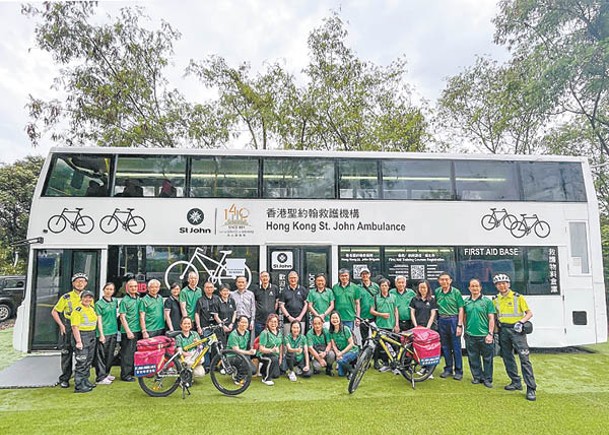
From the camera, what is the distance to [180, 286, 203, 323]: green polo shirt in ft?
18.3

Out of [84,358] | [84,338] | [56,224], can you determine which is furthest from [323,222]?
[56,224]

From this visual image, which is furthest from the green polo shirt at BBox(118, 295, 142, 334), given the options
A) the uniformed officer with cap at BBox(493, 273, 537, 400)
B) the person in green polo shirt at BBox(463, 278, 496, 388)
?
the uniformed officer with cap at BBox(493, 273, 537, 400)

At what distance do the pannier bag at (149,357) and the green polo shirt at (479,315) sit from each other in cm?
399

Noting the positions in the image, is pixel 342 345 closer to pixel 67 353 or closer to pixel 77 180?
pixel 67 353

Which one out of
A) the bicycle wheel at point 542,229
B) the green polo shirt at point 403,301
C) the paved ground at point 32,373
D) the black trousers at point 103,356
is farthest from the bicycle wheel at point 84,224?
the bicycle wheel at point 542,229

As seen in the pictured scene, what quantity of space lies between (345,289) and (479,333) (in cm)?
192

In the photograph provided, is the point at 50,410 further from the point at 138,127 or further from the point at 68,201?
the point at 138,127

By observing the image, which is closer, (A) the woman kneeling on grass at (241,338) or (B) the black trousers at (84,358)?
(B) the black trousers at (84,358)

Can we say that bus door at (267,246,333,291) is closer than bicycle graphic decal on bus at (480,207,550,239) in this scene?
Yes

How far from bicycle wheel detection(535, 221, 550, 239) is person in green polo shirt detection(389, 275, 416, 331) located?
99.7 inches

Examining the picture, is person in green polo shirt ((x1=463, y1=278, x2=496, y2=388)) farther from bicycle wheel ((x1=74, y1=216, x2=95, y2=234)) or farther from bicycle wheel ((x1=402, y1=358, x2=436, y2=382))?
bicycle wheel ((x1=74, y1=216, x2=95, y2=234))

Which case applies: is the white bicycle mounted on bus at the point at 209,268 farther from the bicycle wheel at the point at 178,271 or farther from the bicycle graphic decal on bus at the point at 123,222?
the bicycle graphic decal on bus at the point at 123,222

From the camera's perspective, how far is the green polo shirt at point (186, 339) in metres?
4.92

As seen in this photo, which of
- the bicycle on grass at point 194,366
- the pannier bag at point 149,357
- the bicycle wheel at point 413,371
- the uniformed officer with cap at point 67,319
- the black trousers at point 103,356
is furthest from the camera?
the black trousers at point 103,356
